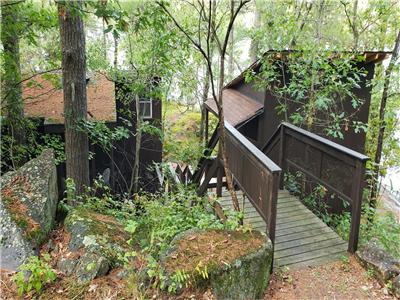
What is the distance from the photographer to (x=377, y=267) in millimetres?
3219

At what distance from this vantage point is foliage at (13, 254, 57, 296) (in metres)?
2.40

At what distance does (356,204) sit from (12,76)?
651 cm

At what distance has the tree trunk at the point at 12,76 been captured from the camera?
17.0 feet

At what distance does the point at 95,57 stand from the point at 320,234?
9.32 meters

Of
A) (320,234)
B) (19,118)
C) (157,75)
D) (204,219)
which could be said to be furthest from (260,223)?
(19,118)

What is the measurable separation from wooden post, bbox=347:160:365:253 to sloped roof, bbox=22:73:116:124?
24.2 feet

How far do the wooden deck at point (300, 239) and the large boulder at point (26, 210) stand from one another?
Answer: 2481mm

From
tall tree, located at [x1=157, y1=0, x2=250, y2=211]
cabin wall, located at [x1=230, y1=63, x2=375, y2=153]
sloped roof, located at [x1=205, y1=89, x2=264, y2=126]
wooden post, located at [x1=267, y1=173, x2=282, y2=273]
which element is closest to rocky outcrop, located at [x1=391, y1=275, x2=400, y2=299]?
wooden post, located at [x1=267, y1=173, x2=282, y2=273]

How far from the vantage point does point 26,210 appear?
3.08m

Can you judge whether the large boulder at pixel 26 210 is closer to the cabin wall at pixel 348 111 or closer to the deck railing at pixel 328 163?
the deck railing at pixel 328 163

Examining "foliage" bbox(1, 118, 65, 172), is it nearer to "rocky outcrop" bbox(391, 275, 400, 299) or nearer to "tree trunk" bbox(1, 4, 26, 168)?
"tree trunk" bbox(1, 4, 26, 168)

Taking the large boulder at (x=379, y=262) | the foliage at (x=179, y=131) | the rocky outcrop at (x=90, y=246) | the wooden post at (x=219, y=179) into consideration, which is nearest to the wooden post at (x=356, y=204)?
the large boulder at (x=379, y=262)

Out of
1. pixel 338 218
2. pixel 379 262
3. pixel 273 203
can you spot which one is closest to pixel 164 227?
pixel 273 203

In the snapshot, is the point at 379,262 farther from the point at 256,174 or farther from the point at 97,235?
the point at 97,235
